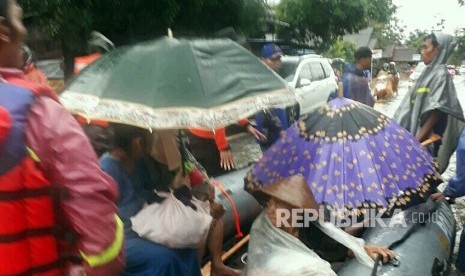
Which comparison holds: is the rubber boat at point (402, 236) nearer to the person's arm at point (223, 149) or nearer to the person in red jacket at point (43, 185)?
the person's arm at point (223, 149)

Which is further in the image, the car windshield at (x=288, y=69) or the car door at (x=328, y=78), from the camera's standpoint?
the car door at (x=328, y=78)

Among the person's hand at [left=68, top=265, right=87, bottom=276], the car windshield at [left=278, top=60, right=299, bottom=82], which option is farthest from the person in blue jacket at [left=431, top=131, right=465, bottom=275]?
the car windshield at [left=278, top=60, right=299, bottom=82]

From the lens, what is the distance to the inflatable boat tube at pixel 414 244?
2746 millimetres

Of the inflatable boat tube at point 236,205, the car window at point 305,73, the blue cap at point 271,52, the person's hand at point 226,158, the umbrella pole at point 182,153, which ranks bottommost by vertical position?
the car window at point 305,73

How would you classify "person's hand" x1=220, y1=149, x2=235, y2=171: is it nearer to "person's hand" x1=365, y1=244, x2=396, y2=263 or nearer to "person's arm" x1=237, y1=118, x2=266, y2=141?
"person's arm" x1=237, y1=118, x2=266, y2=141

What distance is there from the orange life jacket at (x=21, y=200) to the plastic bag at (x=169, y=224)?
0.95m

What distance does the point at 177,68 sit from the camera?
227 cm

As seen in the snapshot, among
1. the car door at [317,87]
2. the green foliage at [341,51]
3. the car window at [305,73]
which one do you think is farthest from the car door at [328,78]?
the green foliage at [341,51]

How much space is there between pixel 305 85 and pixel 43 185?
10.1 m

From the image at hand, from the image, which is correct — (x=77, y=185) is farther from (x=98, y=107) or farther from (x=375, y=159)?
(x=375, y=159)

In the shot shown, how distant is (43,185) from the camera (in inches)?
54.1

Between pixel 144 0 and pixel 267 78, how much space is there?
342 centimetres

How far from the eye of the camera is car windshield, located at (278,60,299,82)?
36.6ft

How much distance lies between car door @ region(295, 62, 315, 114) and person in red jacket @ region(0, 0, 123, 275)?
380 inches
